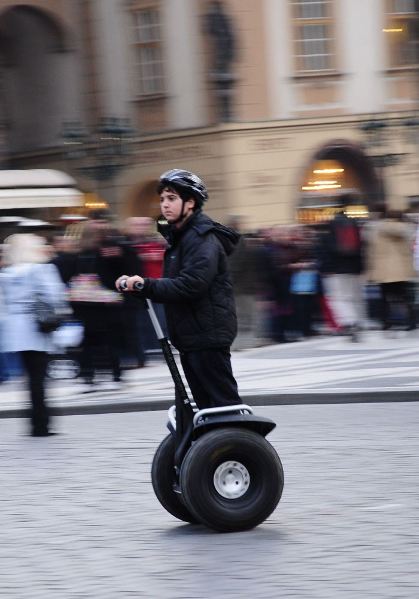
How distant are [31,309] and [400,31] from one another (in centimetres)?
2273

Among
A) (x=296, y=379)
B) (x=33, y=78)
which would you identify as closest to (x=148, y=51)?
(x=33, y=78)

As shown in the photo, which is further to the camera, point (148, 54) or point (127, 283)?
point (148, 54)

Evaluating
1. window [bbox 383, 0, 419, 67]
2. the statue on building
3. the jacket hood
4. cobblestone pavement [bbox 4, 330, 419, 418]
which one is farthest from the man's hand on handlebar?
window [bbox 383, 0, 419, 67]

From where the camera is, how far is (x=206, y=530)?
7.18 m

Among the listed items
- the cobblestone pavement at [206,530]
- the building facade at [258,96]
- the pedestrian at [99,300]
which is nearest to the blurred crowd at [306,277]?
the pedestrian at [99,300]

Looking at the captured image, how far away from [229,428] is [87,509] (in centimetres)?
122

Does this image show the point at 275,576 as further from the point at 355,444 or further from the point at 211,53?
the point at 211,53

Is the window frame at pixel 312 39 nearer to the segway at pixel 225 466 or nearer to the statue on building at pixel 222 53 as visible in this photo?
the statue on building at pixel 222 53

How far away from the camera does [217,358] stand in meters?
7.03

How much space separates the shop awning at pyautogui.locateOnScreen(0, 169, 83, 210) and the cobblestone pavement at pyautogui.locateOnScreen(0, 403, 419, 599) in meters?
16.8

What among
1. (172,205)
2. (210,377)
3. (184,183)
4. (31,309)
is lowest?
(210,377)

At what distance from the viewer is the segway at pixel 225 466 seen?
22.7 feet

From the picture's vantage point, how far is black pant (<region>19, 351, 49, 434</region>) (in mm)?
11164

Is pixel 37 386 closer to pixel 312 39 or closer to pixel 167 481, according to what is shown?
pixel 167 481
